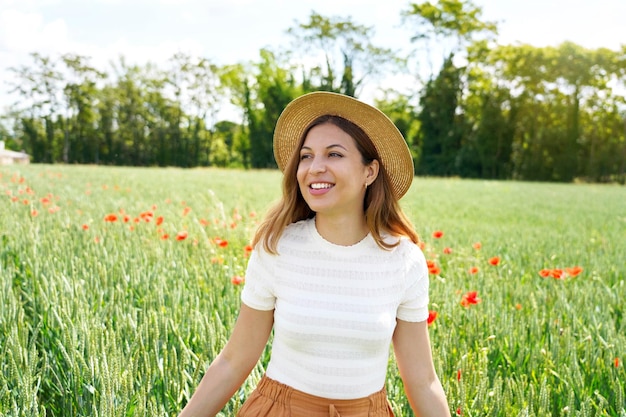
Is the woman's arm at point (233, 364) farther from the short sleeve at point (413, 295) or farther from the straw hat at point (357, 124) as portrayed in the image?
the straw hat at point (357, 124)

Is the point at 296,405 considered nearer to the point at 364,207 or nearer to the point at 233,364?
the point at 233,364

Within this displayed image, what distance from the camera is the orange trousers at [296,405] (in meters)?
1.57

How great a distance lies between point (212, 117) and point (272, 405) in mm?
47261

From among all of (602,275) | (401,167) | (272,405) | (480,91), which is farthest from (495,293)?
(480,91)

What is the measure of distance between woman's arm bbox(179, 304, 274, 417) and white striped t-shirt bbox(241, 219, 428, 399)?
0.14 ft

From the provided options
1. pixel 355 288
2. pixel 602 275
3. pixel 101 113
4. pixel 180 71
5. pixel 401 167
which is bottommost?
pixel 602 275

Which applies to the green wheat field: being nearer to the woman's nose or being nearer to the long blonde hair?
the long blonde hair

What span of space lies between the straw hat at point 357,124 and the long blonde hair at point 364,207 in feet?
0.07

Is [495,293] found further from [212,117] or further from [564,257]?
[212,117]

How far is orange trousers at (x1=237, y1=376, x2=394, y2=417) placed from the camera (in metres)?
1.57

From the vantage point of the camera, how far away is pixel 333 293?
1.61 m

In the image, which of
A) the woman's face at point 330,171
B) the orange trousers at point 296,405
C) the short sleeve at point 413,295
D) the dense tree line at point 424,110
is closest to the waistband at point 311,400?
the orange trousers at point 296,405

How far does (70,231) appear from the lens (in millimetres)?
4699

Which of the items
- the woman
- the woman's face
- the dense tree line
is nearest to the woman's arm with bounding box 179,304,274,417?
the woman
